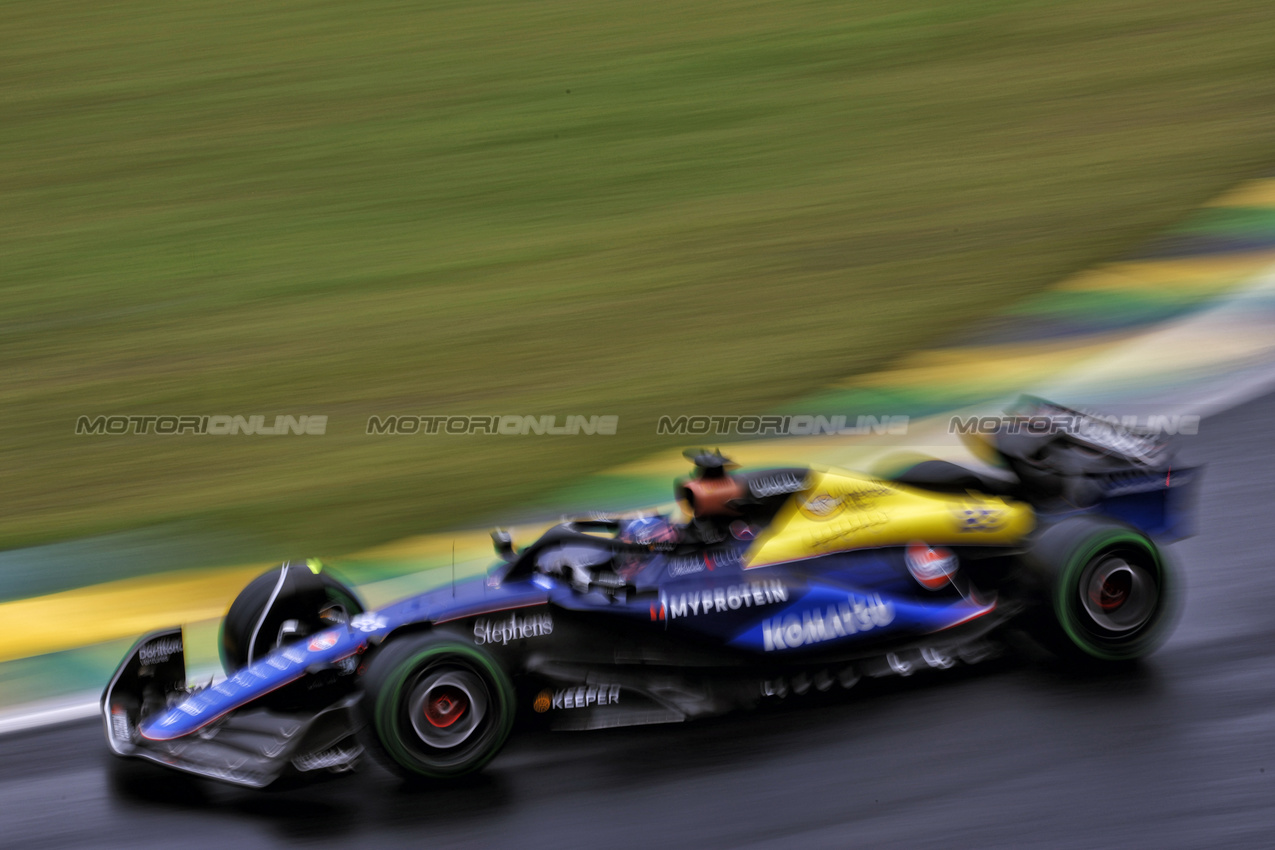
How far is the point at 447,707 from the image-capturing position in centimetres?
421

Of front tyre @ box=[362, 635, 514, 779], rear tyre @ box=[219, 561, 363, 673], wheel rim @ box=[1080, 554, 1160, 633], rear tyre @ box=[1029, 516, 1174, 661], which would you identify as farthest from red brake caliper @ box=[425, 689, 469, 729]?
wheel rim @ box=[1080, 554, 1160, 633]

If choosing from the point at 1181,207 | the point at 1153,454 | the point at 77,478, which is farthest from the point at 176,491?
the point at 1181,207

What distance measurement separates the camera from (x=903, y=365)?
25.4ft

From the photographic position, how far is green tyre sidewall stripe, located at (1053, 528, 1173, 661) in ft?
14.9

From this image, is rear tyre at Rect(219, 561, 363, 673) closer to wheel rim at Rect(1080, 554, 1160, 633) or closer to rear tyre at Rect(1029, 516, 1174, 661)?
rear tyre at Rect(1029, 516, 1174, 661)

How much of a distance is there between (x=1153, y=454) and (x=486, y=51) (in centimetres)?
927

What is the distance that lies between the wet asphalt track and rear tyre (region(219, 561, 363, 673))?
0.49 meters

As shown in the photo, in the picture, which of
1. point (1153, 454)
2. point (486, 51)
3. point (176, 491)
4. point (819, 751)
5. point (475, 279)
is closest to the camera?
point (819, 751)

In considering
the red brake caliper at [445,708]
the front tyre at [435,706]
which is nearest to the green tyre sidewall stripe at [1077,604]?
the front tyre at [435,706]

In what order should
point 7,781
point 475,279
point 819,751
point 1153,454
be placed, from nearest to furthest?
point 819,751
point 7,781
point 1153,454
point 475,279

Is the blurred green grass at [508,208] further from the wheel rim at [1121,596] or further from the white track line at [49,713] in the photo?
the wheel rim at [1121,596]

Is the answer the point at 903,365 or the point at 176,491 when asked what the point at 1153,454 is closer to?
the point at 903,365

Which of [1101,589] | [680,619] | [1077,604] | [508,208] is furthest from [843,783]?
[508,208]

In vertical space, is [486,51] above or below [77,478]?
above
